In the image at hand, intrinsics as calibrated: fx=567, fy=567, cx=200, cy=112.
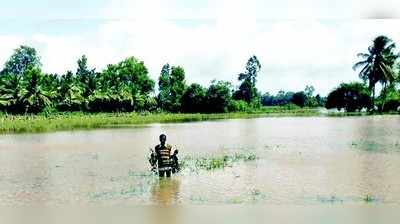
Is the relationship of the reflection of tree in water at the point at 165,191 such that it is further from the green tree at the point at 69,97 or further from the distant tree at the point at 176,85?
the green tree at the point at 69,97

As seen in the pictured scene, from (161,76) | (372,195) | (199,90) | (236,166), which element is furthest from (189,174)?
(199,90)

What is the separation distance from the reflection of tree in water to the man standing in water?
0.17 m

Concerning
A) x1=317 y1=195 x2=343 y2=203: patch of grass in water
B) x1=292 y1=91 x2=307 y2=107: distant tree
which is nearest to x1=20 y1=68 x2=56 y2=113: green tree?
x1=292 y1=91 x2=307 y2=107: distant tree

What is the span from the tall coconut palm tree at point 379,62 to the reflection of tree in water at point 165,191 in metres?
32.5

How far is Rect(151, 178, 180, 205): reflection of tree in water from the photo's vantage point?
286 inches

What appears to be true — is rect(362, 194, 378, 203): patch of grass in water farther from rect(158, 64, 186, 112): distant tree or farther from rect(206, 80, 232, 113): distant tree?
rect(206, 80, 232, 113): distant tree

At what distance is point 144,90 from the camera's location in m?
34.9

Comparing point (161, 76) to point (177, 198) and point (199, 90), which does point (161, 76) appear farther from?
point (177, 198)

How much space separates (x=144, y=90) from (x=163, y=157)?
26.6 metres

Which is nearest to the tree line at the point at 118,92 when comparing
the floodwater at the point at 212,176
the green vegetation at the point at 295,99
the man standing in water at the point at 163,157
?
the green vegetation at the point at 295,99

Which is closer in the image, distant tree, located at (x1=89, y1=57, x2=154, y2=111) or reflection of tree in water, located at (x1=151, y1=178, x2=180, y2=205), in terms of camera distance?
reflection of tree in water, located at (x1=151, y1=178, x2=180, y2=205)

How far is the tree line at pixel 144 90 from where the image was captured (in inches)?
1298

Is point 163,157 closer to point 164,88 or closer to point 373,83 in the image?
point 164,88

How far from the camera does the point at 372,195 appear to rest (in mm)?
7426
